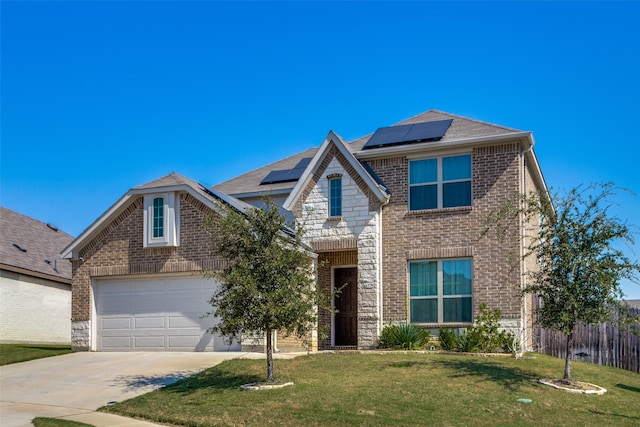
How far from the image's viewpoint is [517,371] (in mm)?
17578

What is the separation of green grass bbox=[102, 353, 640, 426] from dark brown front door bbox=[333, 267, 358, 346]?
473 centimetres

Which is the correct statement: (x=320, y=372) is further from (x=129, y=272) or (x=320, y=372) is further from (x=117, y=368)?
(x=129, y=272)

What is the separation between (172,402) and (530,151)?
1297cm

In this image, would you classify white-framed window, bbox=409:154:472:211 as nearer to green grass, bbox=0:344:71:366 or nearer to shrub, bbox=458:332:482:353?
shrub, bbox=458:332:482:353

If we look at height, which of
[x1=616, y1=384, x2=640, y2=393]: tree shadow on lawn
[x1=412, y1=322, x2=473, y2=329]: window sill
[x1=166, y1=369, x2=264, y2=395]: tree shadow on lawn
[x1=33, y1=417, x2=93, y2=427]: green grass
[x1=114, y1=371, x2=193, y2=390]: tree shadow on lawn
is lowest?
[x1=33, y1=417, x2=93, y2=427]: green grass

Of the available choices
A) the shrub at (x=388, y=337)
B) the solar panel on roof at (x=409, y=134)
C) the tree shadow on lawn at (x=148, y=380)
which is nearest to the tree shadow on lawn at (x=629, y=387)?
the shrub at (x=388, y=337)

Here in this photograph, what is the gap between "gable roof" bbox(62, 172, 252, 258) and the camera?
902 inches

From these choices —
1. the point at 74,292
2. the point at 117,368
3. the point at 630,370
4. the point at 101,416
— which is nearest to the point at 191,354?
the point at 117,368

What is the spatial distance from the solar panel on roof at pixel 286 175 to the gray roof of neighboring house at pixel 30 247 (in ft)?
35.7

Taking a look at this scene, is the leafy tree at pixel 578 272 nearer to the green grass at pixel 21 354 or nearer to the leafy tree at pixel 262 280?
the leafy tree at pixel 262 280

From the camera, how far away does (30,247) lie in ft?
109

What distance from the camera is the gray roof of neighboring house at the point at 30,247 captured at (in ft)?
100

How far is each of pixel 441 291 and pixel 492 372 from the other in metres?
5.16

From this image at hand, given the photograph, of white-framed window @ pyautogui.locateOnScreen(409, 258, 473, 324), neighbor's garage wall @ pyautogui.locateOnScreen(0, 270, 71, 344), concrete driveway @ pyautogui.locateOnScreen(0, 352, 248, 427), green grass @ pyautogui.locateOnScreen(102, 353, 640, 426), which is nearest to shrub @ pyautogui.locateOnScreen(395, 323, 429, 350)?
white-framed window @ pyautogui.locateOnScreen(409, 258, 473, 324)
